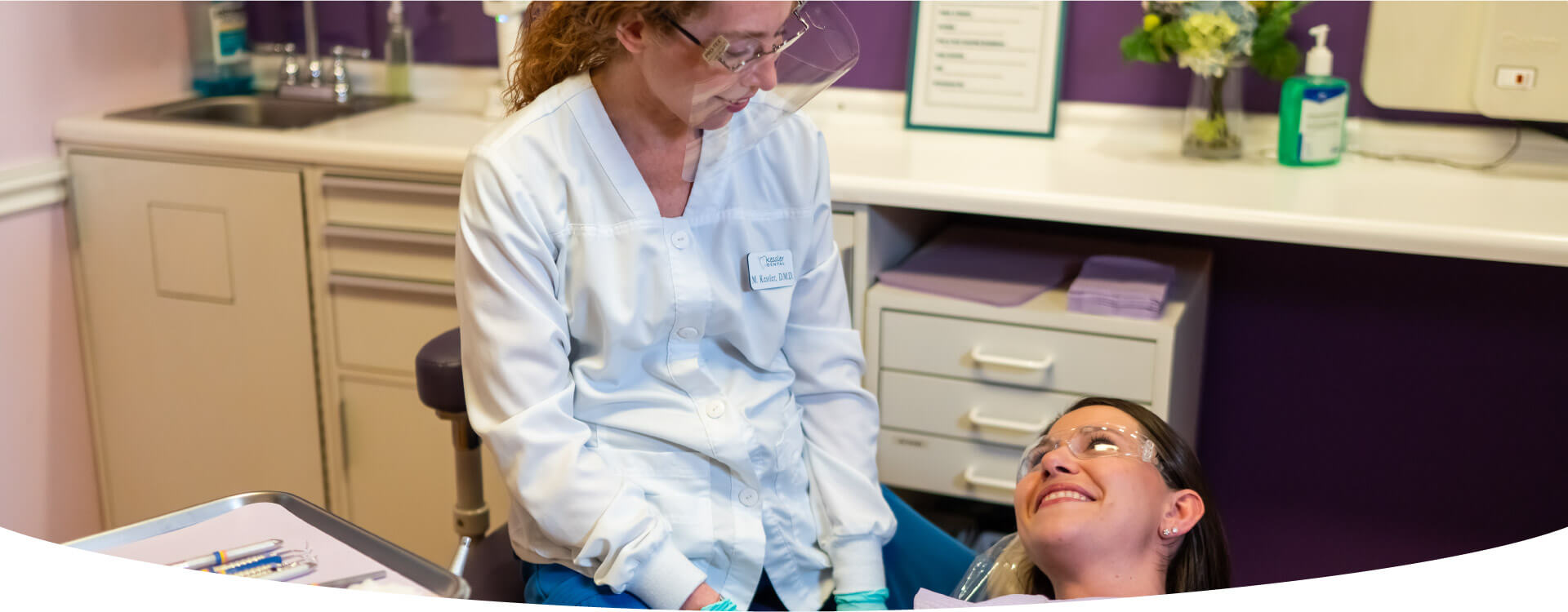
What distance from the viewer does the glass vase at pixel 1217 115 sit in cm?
204

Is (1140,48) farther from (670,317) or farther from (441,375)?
(441,375)

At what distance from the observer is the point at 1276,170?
6.54ft

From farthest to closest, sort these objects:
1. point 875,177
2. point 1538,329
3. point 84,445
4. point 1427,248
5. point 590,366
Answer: point 84,445
point 1538,329
point 875,177
point 1427,248
point 590,366

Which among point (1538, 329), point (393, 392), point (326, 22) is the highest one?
point (326, 22)

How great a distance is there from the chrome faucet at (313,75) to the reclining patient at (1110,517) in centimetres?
173

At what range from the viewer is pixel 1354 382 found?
88.9 inches

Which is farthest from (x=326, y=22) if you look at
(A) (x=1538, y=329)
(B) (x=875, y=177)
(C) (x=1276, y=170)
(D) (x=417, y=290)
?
(A) (x=1538, y=329)

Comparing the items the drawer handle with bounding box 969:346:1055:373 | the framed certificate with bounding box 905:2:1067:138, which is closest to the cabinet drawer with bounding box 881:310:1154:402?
the drawer handle with bounding box 969:346:1055:373

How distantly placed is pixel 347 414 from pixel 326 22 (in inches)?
34.2

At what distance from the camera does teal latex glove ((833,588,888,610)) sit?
147 centimetres

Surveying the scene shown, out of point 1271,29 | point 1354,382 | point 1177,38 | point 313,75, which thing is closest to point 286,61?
point 313,75

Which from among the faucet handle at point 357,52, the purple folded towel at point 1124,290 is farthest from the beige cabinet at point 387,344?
the purple folded towel at point 1124,290

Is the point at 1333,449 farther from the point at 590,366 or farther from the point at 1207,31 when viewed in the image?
the point at 590,366

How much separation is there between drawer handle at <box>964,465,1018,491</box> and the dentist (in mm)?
411
